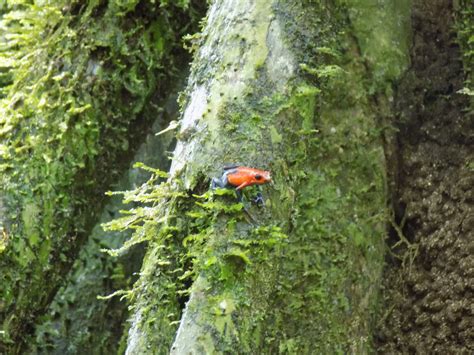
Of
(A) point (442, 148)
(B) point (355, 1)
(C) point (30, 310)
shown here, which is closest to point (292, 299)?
(A) point (442, 148)

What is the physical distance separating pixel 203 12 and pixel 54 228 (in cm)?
113

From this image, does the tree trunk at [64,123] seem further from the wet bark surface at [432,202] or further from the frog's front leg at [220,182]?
the wet bark surface at [432,202]

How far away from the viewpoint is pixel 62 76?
108 inches

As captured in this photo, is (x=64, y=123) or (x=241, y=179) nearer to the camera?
(x=241, y=179)

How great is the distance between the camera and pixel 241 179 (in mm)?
1998

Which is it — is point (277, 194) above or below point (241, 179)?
below

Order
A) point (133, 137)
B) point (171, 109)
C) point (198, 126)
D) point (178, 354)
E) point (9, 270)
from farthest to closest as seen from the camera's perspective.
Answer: point (171, 109), point (133, 137), point (9, 270), point (198, 126), point (178, 354)

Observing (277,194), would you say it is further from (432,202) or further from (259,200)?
(432,202)

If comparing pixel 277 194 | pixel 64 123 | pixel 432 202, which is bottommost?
pixel 432 202

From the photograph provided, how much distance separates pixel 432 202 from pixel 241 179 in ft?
3.35

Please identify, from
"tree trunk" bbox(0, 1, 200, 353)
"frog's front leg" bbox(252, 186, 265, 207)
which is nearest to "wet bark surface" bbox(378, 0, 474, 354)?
"frog's front leg" bbox(252, 186, 265, 207)

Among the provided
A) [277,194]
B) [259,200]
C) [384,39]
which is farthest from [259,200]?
[384,39]

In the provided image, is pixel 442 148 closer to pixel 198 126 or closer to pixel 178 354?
pixel 198 126

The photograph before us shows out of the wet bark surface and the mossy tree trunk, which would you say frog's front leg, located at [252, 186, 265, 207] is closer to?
the mossy tree trunk
